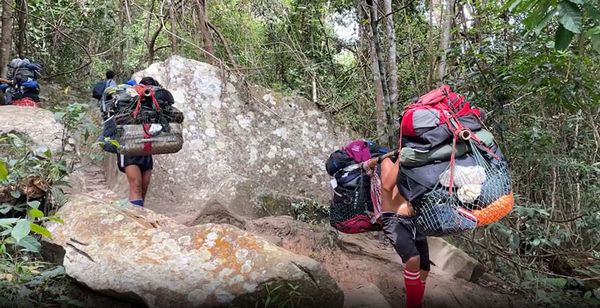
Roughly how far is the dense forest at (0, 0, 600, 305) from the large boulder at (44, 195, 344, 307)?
192 cm

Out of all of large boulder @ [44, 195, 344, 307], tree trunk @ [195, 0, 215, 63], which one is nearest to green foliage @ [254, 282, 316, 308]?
large boulder @ [44, 195, 344, 307]

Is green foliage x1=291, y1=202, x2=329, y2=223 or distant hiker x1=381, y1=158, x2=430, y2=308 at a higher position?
distant hiker x1=381, y1=158, x2=430, y2=308

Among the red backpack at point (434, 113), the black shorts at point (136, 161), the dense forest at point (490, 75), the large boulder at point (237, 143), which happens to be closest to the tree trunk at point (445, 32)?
the dense forest at point (490, 75)

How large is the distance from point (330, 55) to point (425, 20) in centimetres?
160

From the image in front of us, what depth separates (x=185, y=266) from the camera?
305 cm

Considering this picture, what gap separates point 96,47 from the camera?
36.0 feet

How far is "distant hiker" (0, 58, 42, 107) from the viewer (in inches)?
312

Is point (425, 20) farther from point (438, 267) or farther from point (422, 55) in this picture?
point (438, 267)

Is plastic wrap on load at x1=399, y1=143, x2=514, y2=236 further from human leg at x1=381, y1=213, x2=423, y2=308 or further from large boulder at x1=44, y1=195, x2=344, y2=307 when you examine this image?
large boulder at x1=44, y1=195, x2=344, y2=307

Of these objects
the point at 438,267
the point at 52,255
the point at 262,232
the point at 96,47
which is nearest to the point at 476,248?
the point at 438,267

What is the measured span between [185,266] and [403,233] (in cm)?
155

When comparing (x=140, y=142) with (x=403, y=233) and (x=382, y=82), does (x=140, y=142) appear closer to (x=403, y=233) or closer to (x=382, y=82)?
(x=403, y=233)

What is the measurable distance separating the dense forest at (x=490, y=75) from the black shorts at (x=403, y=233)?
123 cm

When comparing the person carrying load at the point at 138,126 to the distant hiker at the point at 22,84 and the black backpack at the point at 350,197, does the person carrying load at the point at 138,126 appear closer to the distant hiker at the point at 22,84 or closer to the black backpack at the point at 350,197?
the black backpack at the point at 350,197
